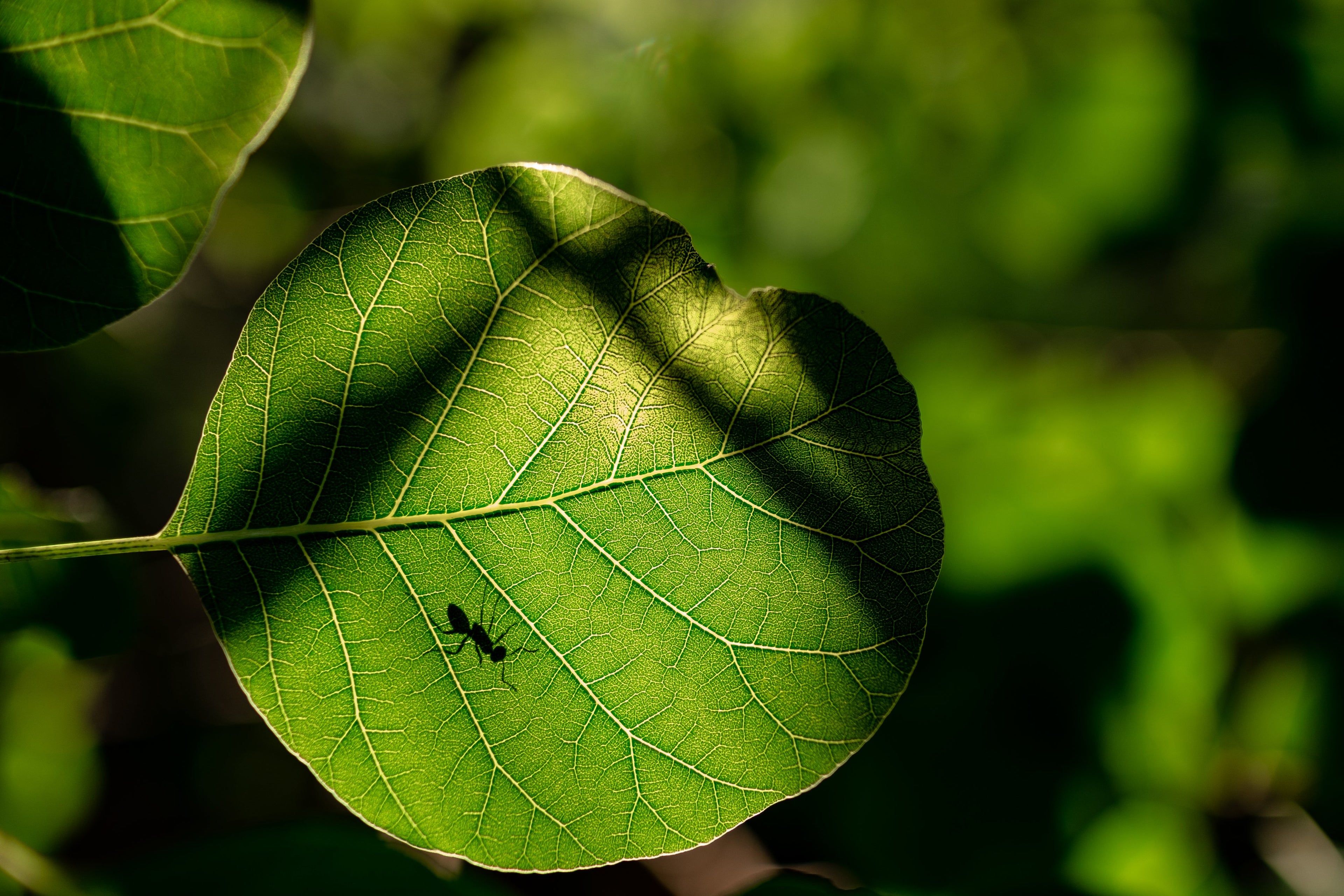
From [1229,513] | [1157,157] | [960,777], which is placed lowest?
[960,777]

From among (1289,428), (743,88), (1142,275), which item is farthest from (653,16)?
(1289,428)

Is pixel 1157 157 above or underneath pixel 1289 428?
above

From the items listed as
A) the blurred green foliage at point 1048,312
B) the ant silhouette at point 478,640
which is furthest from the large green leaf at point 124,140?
the blurred green foliage at point 1048,312

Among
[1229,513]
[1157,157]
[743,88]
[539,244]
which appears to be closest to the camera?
[539,244]

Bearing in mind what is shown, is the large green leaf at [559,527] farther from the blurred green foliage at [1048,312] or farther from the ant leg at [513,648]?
the blurred green foliage at [1048,312]

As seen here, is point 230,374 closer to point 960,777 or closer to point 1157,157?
point 960,777

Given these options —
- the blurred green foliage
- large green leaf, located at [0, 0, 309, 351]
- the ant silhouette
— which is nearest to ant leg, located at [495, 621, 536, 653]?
the ant silhouette

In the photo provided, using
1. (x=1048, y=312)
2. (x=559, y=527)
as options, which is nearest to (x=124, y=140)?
(x=559, y=527)
